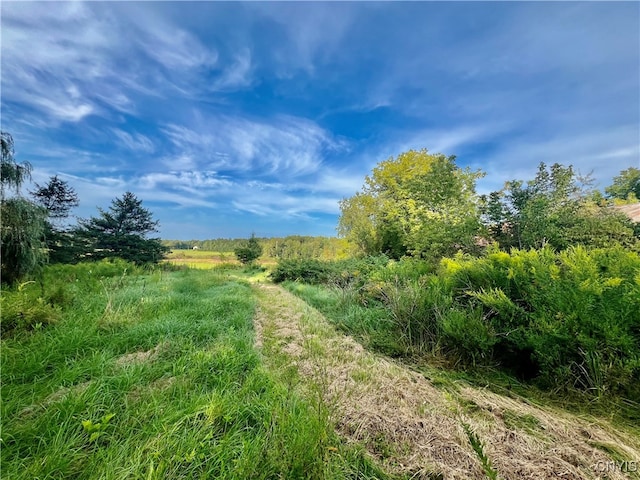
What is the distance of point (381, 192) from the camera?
674 inches

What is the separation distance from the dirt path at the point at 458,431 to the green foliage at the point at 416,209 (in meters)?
5.38

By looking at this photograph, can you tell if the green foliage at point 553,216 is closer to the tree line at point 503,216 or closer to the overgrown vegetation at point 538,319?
the tree line at point 503,216

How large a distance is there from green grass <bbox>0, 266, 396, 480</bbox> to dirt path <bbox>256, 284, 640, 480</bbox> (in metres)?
0.27

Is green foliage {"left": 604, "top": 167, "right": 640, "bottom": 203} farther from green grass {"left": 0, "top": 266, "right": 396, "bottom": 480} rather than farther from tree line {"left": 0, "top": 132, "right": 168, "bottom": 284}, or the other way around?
tree line {"left": 0, "top": 132, "right": 168, "bottom": 284}

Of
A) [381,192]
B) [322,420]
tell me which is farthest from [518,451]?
[381,192]

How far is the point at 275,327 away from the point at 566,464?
13.0ft

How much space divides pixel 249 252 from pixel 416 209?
18.8m

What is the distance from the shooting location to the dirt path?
4.87ft

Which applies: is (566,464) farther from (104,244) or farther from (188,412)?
(104,244)

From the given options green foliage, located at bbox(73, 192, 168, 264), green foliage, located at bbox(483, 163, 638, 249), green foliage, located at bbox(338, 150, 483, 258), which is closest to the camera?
green foliage, located at bbox(483, 163, 638, 249)

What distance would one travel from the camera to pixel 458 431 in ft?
5.73

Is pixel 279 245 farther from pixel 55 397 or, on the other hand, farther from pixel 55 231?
pixel 55 397

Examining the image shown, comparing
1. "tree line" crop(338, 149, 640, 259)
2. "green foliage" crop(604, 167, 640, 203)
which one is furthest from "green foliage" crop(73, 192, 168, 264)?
"green foliage" crop(604, 167, 640, 203)

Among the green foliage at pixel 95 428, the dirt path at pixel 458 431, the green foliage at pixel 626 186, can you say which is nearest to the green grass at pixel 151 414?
the green foliage at pixel 95 428
